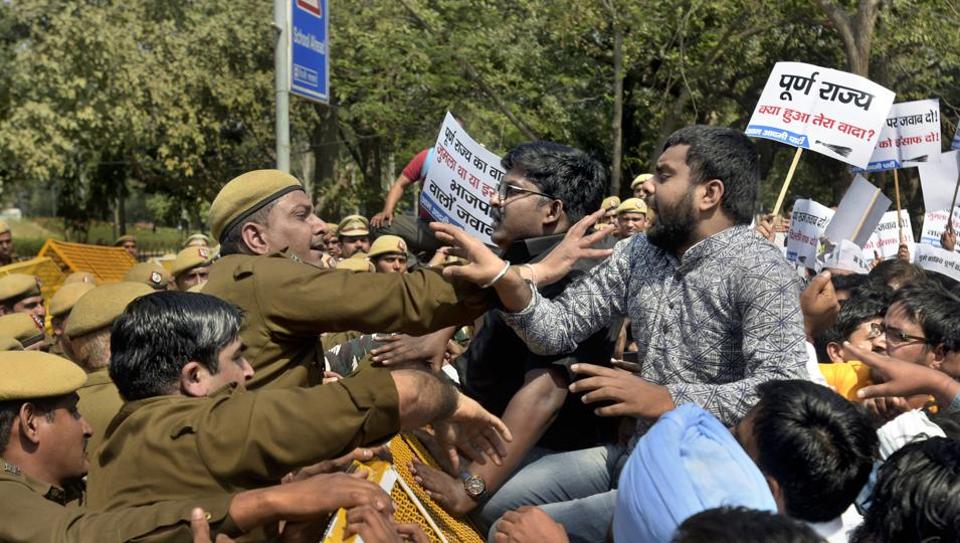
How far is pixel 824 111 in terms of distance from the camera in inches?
285

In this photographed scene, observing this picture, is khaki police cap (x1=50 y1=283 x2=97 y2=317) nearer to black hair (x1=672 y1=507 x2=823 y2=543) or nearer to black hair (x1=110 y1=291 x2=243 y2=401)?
black hair (x1=110 y1=291 x2=243 y2=401)

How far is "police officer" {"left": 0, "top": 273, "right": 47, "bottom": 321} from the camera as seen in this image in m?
7.82

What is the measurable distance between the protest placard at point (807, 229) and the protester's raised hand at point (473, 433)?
533 cm

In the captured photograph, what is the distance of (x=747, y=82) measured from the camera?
23.2m

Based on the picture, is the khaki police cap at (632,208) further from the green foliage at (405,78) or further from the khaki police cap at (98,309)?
the green foliage at (405,78)

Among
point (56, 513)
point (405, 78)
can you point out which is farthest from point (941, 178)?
point (405, 78)

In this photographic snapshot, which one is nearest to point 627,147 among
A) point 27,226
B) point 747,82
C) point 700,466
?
point 747,82

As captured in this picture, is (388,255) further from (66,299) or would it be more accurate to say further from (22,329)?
(22,329)

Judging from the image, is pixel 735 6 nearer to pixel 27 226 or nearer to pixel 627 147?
pixel 627 147

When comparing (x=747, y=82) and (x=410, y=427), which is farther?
(x=747, y=82)

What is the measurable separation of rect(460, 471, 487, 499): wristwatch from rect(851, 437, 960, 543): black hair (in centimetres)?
158

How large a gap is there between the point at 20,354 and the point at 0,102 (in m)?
30.9

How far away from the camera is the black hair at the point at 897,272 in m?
6.84

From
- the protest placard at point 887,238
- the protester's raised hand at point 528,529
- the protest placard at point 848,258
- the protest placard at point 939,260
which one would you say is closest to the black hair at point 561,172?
the protester's raised hand at point 528,529
